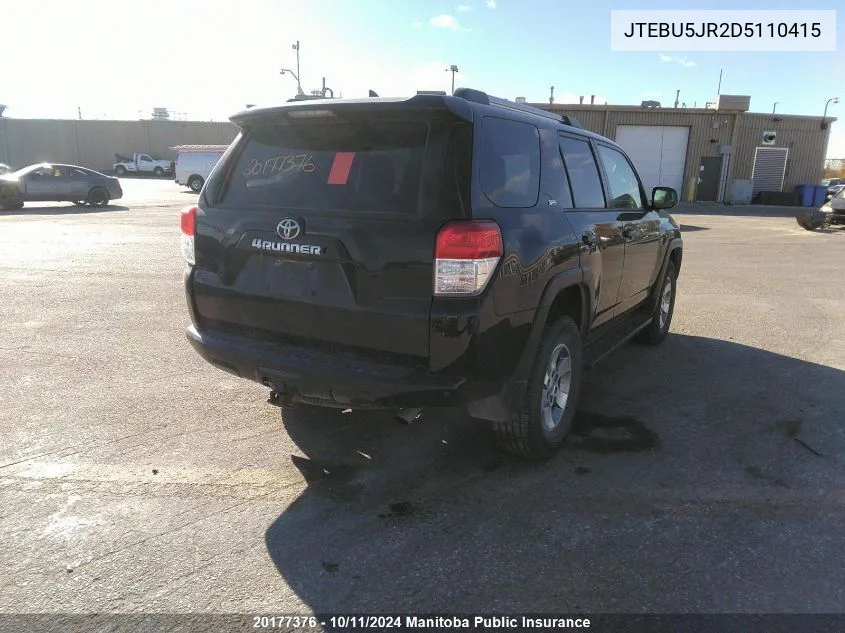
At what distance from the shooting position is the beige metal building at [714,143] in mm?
30188

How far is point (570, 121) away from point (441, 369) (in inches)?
96.4

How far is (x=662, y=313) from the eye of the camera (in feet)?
19.9

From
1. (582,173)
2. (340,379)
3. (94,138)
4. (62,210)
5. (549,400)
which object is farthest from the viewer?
(94,138)

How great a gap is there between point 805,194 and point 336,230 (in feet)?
113

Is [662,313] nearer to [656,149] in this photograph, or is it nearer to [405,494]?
[405,494]

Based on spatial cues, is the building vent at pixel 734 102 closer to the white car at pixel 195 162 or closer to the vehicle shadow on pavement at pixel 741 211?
the vehicle shadow on pavement at pixel 741 211

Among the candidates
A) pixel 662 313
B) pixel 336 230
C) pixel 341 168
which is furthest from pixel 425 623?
pixel 662 313

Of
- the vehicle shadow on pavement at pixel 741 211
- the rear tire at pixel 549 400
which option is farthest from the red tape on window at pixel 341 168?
the vehicle shadow on pavement at pixel 741 211

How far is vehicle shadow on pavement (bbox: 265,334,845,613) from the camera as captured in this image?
8.19 feet

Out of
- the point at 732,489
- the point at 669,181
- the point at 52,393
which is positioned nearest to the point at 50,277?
the point at 52,393

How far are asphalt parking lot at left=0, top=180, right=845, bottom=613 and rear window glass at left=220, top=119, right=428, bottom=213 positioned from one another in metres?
1.52

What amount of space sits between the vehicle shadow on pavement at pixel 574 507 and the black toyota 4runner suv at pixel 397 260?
43cm

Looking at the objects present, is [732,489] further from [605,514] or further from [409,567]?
[409,567]

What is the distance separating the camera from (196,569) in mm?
2588
